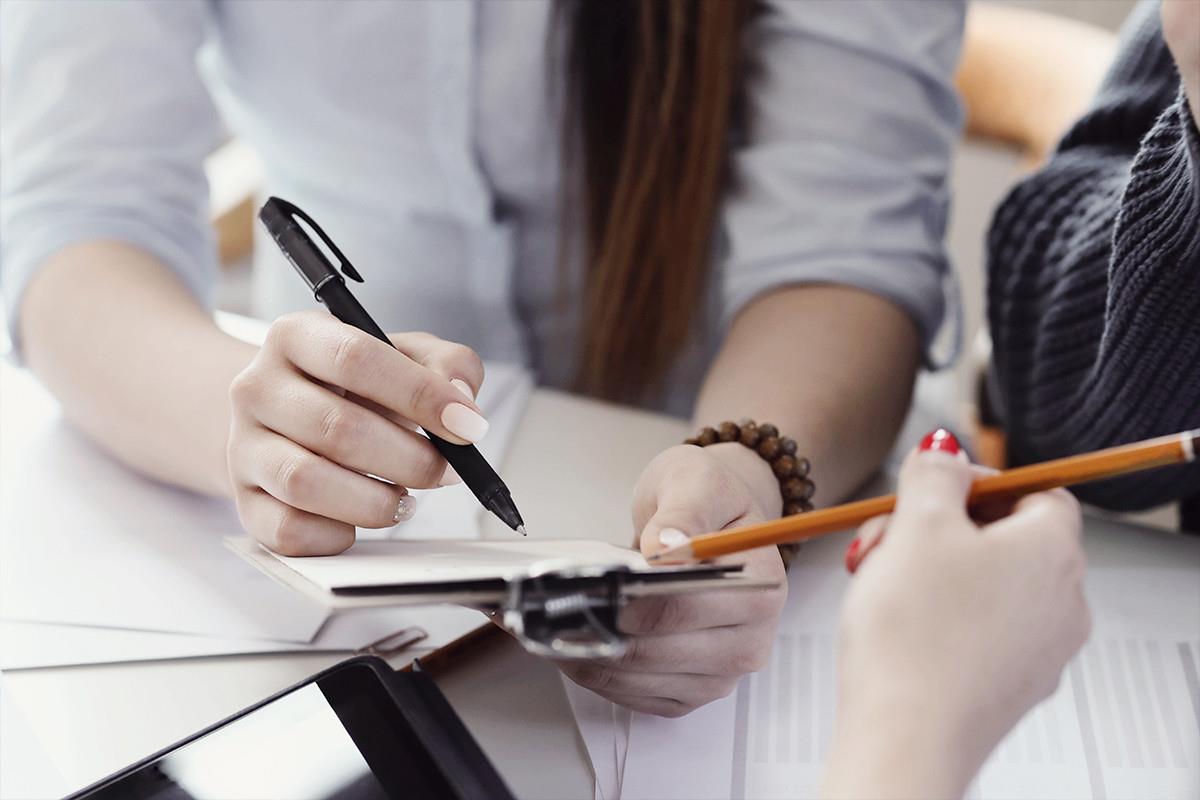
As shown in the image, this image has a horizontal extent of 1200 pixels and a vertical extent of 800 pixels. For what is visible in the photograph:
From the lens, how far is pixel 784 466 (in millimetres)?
410

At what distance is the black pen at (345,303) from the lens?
0.36 m

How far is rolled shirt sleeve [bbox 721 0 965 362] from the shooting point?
1.74ft

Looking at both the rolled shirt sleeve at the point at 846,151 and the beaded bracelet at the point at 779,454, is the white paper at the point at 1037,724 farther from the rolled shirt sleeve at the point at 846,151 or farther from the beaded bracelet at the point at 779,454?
the rolled shirt sleeve at the point at 846,151

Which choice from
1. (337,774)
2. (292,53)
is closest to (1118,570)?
(337,774)

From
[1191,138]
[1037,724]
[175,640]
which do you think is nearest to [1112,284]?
[1191,138]

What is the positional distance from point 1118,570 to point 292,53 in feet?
1.50

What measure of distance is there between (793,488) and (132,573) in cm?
26

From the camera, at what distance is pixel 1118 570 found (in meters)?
0.44

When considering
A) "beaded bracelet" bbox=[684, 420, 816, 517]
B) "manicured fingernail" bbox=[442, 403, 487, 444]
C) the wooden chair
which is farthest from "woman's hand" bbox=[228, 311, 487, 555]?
the wooden chair

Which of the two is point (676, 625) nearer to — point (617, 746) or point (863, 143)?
point (617, 746)

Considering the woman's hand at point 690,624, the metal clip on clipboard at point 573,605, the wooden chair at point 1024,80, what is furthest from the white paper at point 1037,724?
the wooden chair at point 1024,80

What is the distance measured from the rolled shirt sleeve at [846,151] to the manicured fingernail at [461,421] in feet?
0.78

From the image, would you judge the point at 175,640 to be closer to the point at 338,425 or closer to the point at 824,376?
Answer: the point at 338,425

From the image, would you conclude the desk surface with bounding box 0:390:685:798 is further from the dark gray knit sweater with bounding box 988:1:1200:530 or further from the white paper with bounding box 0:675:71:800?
the dark gray knit sweater with bounding box 988:1:1200:530
